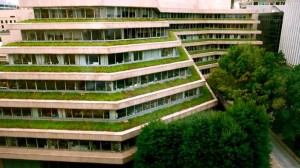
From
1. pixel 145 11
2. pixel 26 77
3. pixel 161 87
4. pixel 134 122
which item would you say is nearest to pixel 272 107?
pixel 161 87

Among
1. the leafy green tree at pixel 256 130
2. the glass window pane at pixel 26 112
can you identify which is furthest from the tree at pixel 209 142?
the glass window pane at pixel 26 112

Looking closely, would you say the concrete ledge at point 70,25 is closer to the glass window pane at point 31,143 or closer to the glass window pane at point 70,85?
the glass window pane at point 70,85

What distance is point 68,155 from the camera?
34.4 m

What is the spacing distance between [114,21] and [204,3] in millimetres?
42251

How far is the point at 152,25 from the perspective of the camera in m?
42.6

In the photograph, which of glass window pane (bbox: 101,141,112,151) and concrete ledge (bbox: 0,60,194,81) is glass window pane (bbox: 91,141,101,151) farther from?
concrete ledge (bbox: 0,60,194,81)

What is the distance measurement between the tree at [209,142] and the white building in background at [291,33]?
39883mm

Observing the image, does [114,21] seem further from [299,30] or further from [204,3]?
[299,30]

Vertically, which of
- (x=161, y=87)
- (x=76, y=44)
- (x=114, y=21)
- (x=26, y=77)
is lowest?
(x=161, y=87)

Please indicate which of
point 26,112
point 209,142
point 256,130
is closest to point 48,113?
point 26,112

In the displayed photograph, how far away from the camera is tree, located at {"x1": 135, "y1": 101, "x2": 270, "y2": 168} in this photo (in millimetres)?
30625

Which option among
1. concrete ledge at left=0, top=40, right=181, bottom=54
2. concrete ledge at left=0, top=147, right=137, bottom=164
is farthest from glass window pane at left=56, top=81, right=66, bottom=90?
concrete ledge at left=0, top=147, right=137, bottom=164

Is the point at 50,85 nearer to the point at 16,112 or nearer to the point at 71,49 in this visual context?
the point at 71,49

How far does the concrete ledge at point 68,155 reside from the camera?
111 feet
